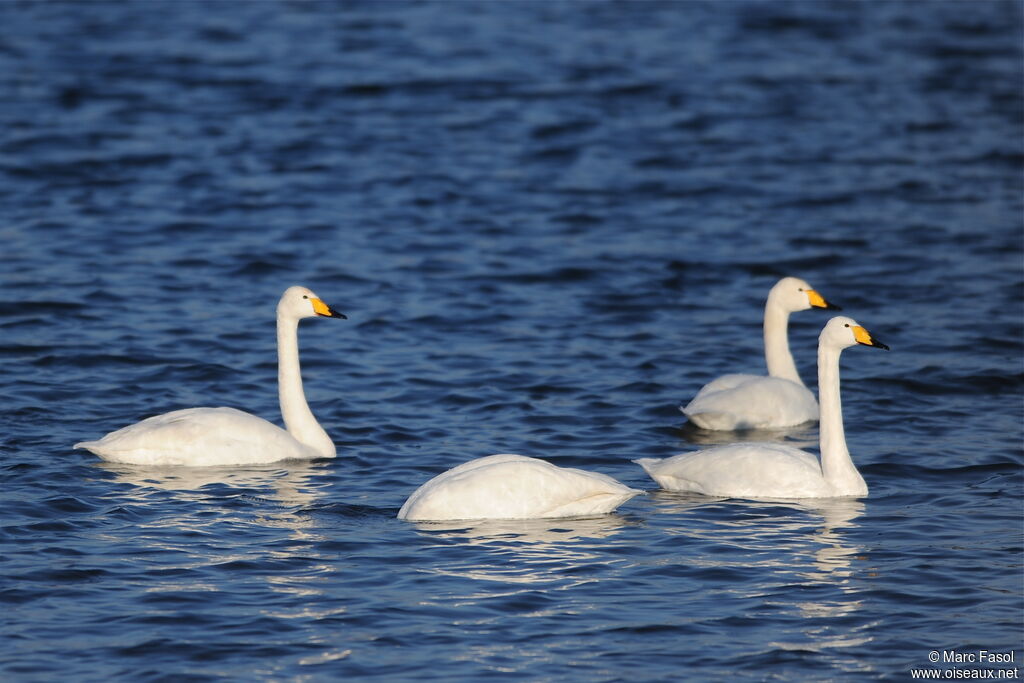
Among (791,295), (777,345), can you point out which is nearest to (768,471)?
(777,345)

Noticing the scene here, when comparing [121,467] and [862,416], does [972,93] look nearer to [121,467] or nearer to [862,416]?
[862,416]

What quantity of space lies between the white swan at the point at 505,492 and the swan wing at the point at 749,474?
2.87ft

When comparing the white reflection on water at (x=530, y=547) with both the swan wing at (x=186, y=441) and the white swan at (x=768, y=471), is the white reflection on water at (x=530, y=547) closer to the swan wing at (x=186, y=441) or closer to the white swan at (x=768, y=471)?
the white swan at (x=768, y=471)

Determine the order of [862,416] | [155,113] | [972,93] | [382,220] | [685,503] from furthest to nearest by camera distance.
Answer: [972,93] < [155,113] < [382,220] < [862,416] < [685,503]

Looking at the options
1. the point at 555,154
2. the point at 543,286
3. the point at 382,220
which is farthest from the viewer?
the point at 555,154

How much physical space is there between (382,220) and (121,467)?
10167 mm

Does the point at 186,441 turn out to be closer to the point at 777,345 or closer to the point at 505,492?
the point at 505,492

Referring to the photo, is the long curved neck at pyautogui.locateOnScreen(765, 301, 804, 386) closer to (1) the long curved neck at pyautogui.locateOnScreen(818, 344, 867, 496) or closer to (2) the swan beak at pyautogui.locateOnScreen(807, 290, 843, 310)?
(2) the swan beak at pyautogui.locateOnScreen(807, 290, 843, 310)

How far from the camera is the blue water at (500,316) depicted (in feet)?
28.5

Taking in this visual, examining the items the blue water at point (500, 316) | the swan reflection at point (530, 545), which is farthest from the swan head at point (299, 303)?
the swan reflection at point (530, 545)

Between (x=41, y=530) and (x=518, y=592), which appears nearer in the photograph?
(x=518, y=592)

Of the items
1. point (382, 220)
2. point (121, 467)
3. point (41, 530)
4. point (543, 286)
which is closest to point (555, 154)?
point (382, 220)

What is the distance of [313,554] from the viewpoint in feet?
31.5

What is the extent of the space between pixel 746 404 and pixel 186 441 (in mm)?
4411
